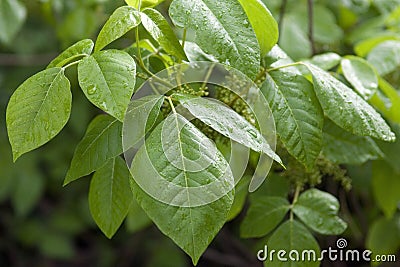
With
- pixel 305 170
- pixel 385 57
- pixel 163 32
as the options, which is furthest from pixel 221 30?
pixel 385 57

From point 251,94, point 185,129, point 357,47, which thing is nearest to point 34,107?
point 185,129

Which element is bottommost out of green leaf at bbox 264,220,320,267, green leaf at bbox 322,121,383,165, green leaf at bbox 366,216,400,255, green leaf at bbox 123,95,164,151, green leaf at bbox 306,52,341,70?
green leaf at bbox 366,216,400,255

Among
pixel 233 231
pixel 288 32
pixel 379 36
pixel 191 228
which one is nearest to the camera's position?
pixel 191 228

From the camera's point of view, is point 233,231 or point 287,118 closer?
point 287,118

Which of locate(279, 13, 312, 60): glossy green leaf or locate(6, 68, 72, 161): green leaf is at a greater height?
locate(6, 68, 72, 161): green leaf

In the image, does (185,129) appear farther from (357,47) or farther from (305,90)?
(357,47)

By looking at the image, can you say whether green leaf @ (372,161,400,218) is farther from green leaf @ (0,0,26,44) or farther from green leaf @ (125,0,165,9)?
green leaf @ (0,0,26,44)

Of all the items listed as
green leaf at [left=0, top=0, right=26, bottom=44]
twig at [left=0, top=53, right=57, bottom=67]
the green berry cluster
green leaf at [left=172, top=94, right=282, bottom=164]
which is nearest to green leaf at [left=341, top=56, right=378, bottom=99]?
the green berry cluster
